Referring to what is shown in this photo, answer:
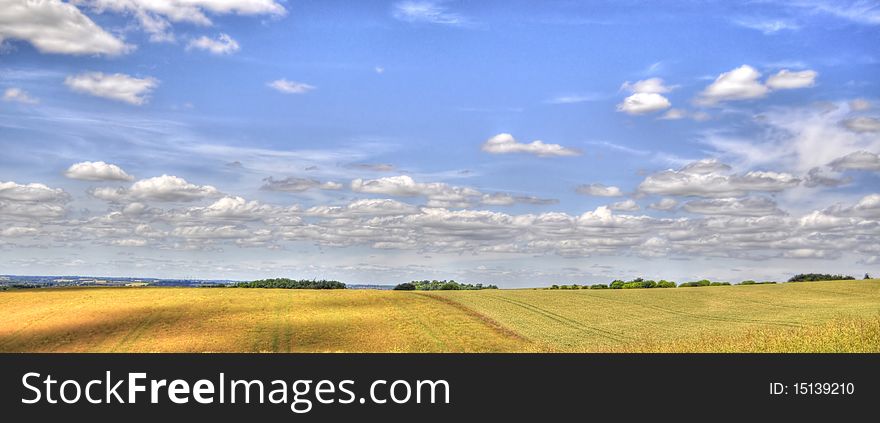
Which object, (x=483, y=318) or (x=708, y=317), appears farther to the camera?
(x=708, y=317)

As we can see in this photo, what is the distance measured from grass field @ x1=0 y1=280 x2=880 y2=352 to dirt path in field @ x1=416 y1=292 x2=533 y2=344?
0.48ft

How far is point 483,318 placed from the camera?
197 ft

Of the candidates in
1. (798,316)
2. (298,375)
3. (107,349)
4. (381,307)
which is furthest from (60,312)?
(798,316)

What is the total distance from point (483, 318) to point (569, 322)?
7.24 meters

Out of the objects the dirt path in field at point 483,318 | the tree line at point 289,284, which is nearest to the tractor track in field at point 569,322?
the dirt path in field at point 483,318

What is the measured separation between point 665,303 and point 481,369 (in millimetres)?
62893

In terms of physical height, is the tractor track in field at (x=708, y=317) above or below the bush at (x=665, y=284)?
below

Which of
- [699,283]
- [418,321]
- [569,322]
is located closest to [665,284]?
[699,283]

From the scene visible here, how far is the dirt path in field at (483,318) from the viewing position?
169ft

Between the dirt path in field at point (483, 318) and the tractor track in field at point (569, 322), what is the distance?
581 centimetres

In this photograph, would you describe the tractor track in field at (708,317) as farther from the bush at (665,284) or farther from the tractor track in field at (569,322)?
the bush at (665,284)

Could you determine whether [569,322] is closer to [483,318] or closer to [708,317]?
[483,318]

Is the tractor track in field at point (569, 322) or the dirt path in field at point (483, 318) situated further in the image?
the dirt path in field at point (483, 318)

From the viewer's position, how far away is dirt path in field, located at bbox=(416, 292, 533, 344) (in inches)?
2032
